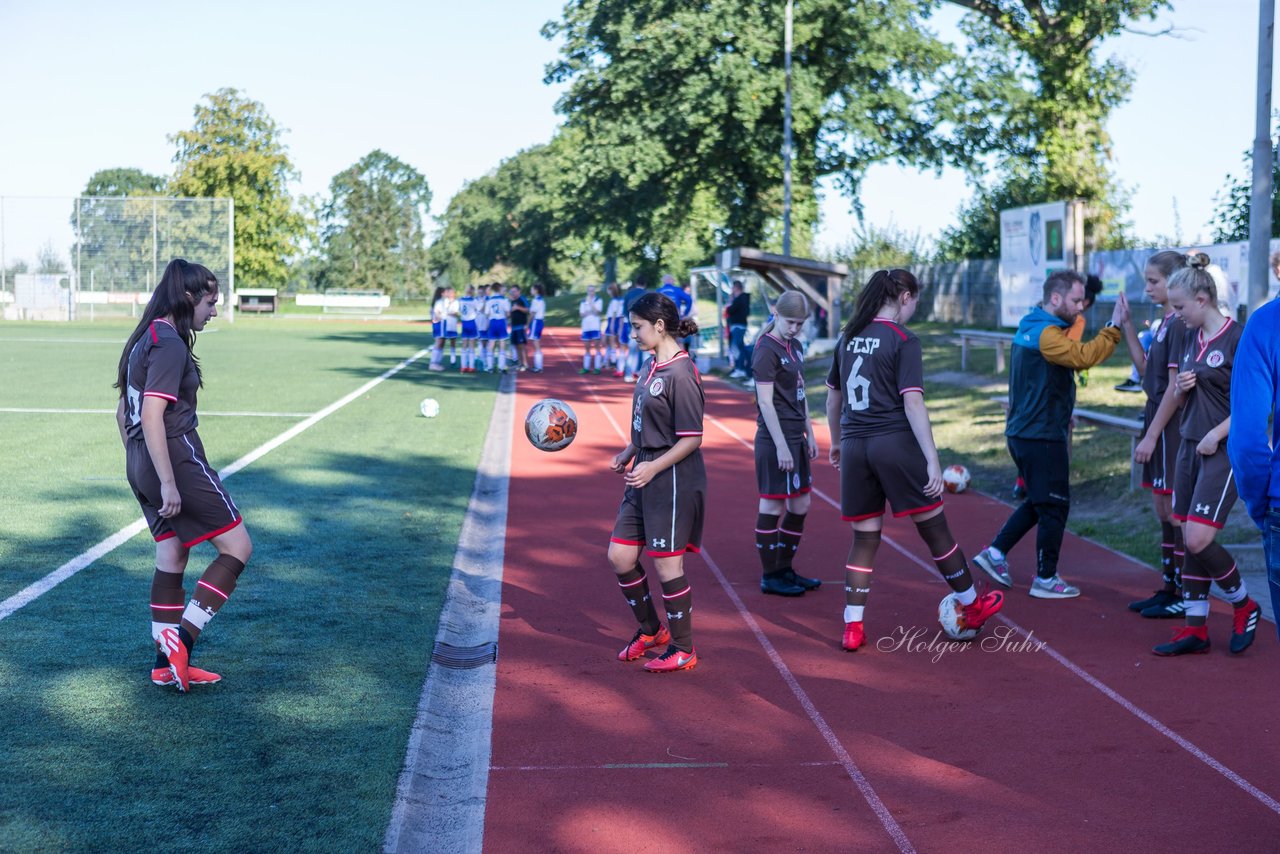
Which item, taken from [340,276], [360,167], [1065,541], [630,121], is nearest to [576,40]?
[630,121]

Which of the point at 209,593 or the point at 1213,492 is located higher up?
the point at 1213,492

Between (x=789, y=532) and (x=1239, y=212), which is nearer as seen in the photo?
(x=789, y=532)

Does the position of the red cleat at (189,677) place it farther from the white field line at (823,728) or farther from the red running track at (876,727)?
the white field line at (823,728)

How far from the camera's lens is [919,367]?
A: 6477mm

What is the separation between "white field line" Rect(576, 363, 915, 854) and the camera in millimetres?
4465

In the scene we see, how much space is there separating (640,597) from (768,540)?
1789 millimetres

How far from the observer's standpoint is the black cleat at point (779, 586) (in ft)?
26.3

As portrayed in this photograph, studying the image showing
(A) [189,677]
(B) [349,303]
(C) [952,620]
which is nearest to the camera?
(A) [189,677]

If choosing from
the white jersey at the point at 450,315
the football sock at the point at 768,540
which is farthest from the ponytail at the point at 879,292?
the white jersey at the point at 450,315

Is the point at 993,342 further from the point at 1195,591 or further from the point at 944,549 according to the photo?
the point at 944,549

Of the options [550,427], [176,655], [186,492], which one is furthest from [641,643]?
[186,492]

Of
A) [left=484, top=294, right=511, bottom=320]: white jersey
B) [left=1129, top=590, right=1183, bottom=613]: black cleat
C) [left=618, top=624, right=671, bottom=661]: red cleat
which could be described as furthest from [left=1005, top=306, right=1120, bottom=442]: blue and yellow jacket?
[left=484, top=294, right=511, bottom=320]: white jersey

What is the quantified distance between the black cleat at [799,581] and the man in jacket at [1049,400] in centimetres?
133

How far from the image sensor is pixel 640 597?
21.2 ft
